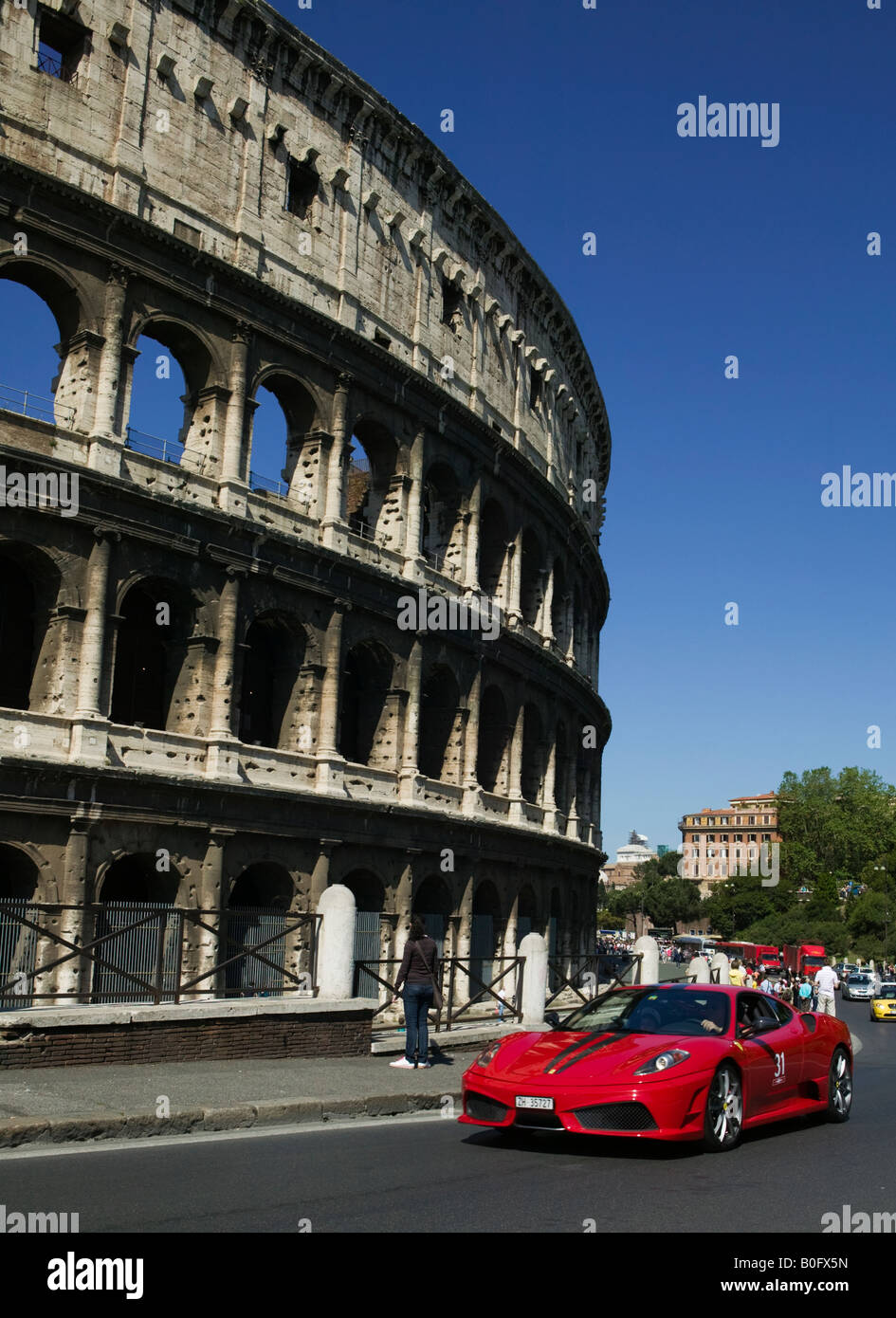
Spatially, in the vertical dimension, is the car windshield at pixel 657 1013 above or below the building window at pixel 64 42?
below

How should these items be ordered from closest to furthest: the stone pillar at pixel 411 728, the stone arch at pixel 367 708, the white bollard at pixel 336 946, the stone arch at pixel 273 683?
the white bollard at pixel 336 946, the stone arch at pixel 273 683, the stone pillar at pixel 411 728, the stone arch at pixel 367 708

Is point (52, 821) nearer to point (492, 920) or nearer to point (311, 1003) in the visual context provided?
point (311, 1003)

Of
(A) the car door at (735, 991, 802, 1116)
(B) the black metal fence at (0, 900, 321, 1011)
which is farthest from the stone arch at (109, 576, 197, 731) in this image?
(A) the car door at (735, 991, 802, 1116)

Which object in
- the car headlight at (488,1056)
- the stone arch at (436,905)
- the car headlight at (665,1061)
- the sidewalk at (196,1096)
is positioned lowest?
the sidewalk at (196,1096)

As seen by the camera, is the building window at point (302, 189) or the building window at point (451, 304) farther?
the building window at point (451, 304)

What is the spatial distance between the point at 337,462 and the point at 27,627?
23.8ft

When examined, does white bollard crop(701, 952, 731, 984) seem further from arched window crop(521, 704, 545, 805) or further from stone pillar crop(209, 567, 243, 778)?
stone pillar crop(209, 567, 243, 778)

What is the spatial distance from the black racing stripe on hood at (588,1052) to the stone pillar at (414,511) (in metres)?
19.3

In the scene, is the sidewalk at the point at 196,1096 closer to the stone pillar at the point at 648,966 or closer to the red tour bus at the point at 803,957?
the stone pillar at the point at 648,966

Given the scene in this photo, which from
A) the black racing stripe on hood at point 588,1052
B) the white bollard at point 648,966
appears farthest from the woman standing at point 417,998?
the white bollard at point 648,966

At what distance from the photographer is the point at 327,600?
2592 cm

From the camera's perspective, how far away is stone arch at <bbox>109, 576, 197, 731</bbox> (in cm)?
2330

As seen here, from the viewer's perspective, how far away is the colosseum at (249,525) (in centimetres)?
2097

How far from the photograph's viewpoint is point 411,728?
91.9 ft
